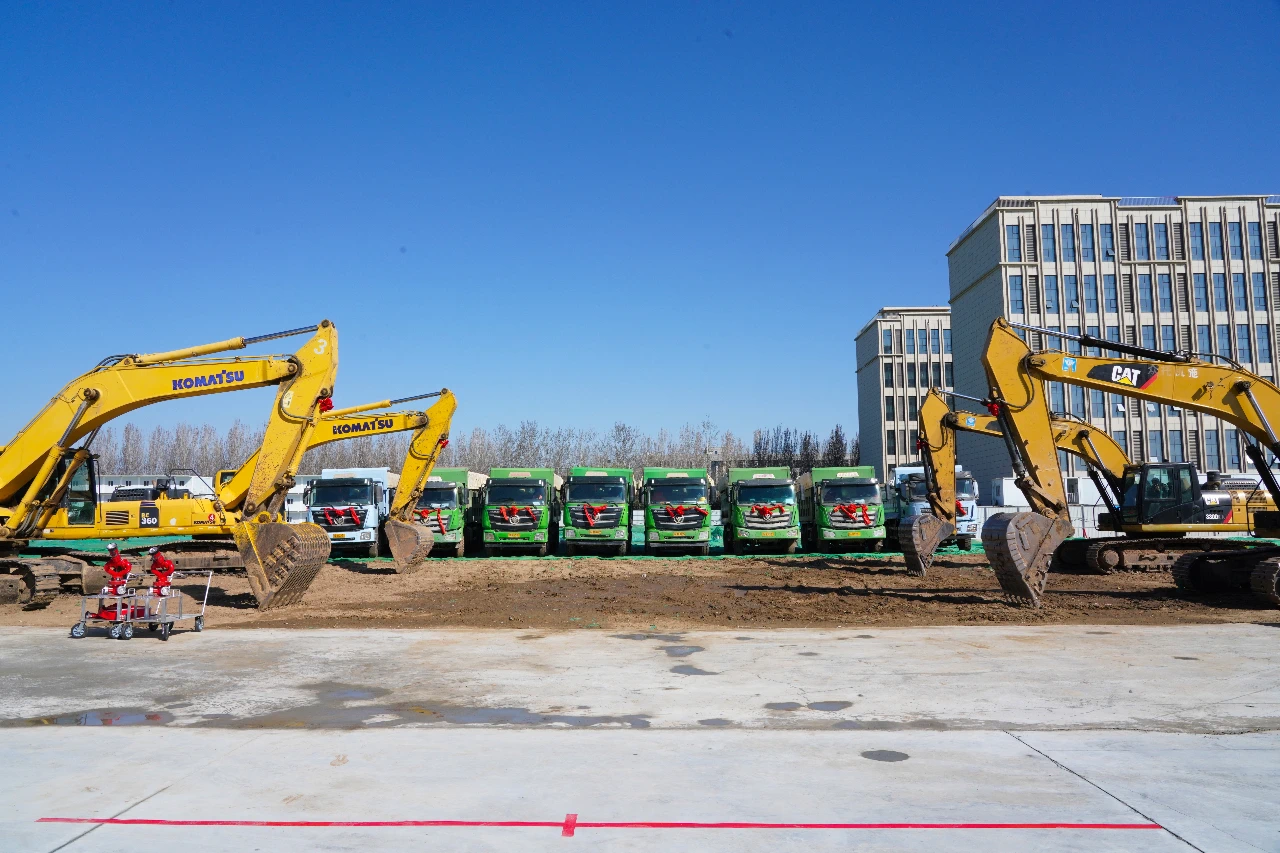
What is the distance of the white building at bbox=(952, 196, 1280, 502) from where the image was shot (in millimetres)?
67125

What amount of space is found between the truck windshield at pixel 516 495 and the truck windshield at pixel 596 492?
1.00 metres

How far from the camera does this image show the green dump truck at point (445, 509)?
31562 millimetres

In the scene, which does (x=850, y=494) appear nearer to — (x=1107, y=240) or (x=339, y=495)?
(x=339, y=495)

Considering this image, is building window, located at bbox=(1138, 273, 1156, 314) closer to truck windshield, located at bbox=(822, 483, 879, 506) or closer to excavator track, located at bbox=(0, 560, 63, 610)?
truck windshield, located at bbox=(822, 483, 879, 506)

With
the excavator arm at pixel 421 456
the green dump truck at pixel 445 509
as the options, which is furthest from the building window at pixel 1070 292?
the excavator arm at pixel 421 456

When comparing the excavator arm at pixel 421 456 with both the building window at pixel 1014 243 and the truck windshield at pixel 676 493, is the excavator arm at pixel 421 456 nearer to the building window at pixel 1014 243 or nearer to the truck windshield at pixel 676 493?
the truck windshield at pixel 676 493

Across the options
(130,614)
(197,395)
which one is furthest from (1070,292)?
(130,614)

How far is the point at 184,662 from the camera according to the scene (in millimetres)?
12375

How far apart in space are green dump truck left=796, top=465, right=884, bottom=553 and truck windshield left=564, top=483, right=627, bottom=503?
630 cm

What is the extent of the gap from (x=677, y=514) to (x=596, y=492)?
2.62 m

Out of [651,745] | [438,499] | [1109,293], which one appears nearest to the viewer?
[651,745]

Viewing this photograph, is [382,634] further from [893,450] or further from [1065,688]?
[893,450]

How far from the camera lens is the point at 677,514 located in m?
30.8

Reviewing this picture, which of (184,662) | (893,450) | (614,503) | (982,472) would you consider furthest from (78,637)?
(893,450)
